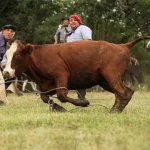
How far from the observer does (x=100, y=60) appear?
10070 mm

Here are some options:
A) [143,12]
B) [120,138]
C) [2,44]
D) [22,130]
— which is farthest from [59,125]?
[143,12]

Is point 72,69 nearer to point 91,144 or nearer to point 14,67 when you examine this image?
point 14,67

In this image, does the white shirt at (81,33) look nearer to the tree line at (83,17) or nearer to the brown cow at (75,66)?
the brown cow at (75,66)

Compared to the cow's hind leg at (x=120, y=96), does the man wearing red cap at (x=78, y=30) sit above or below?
above

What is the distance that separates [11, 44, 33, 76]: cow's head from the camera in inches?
404

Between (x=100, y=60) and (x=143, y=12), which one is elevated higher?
(x=100, y=60)

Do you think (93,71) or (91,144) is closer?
(91,144)

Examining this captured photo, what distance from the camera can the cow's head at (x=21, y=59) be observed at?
10.3 metres

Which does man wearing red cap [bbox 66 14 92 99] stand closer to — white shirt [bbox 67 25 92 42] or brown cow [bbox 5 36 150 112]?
white shirt [bbox 67 25 92 42]

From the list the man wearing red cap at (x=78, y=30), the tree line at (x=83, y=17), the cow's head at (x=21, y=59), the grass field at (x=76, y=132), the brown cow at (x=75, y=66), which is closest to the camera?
the grass field at (x=76, y=132)

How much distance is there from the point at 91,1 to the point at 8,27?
82.2 ft

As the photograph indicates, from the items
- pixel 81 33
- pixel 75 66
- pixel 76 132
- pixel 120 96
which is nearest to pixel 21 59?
pixel 75 66

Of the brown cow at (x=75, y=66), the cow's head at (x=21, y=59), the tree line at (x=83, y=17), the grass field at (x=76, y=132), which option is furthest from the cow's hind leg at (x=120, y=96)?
the tree line at (x=83, y=17)

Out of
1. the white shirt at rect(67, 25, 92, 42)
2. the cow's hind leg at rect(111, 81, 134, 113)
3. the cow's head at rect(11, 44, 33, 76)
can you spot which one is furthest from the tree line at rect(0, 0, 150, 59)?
the cow's hind leg at rect(111, 81, 134, 113)
